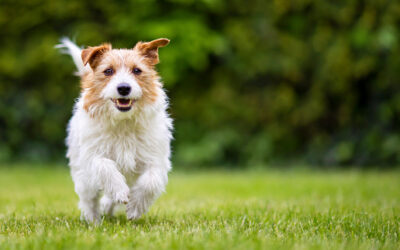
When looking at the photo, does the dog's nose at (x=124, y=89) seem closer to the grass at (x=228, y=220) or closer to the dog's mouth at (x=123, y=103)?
the dog's mouth at (x=123, y=103)

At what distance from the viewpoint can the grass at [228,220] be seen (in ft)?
10.8

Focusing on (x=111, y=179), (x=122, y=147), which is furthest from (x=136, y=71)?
(x=111, y=179)

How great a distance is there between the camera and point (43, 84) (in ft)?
43.7

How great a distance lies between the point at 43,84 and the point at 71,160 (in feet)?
29.1

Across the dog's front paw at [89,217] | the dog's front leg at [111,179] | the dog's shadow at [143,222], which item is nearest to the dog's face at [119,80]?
the dog's front leg at [111,179]

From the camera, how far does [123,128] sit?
4.47 meters

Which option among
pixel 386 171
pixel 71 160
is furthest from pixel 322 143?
pixel 71 160

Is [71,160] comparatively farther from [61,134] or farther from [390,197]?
[61,134]

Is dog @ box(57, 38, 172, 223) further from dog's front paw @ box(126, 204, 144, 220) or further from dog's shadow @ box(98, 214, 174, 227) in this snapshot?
dog's shadow @ box(98, 214, 174, 227)

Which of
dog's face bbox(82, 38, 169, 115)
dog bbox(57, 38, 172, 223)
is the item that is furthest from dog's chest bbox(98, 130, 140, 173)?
dog's face bbox(82, 38, 169, 115)

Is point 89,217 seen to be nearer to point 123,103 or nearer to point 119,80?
point 123,103

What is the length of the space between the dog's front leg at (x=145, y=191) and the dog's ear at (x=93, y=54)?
1.13 m

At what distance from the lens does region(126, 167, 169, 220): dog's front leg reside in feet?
14.4

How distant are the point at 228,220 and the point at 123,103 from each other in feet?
4.68
